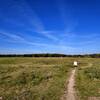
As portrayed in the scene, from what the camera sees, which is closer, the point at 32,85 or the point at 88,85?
the point at 88,85

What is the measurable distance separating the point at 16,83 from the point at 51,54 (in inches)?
5031

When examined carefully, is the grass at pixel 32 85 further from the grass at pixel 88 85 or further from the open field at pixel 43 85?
the grass at pixel 88 85

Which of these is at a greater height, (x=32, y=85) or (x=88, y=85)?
(x=88, y=85)

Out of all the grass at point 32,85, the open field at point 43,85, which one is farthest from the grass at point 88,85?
the grass at point 32,85

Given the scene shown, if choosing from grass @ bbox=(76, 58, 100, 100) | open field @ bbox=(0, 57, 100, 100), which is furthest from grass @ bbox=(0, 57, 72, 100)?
grass @ bbox=(76, 58, 100, 100)

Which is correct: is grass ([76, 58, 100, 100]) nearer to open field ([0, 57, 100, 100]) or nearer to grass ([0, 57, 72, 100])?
open field ([0, 57, 100, 100])

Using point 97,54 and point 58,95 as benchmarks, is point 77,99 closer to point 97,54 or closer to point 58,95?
point 58,95

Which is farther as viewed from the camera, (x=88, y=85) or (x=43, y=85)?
(x=43, y=85)

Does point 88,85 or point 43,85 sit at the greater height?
point 88,85

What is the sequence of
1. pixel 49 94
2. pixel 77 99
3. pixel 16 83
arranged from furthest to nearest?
pixel 16 83 → pixel 49 94 → pixel 77 99

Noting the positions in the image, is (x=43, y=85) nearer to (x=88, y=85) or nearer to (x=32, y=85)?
(x=32, y=85)

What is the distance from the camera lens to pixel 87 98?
12336mm

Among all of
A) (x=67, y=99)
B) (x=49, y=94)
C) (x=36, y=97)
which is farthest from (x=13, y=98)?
(x=67, y=99)

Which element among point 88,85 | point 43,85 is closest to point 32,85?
point 43,85
